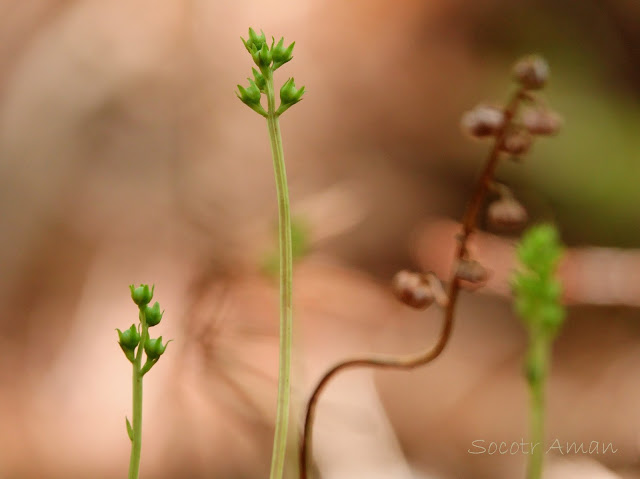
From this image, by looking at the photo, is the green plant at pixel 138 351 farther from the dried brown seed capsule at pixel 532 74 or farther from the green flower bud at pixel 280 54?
the dried brown seed capsule at pixel 532 74

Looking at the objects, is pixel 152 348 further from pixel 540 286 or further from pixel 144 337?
pixel 540 286

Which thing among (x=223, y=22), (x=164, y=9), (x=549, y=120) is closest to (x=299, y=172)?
(x=223, y=22)

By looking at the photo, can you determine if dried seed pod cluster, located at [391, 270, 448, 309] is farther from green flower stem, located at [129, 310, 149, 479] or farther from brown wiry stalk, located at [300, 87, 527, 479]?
green flower stem, located at [129, 310, 149, 479]

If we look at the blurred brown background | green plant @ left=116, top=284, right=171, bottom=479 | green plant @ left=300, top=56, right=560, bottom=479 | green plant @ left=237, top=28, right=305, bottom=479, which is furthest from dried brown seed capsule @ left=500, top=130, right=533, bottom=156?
the blurred brown background

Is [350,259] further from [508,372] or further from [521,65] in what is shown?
[521,65]

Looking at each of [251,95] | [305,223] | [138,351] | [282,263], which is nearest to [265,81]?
[251,95]

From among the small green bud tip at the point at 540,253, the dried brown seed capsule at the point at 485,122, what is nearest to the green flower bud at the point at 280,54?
the dried brown seed capsule at the point at 485,122
